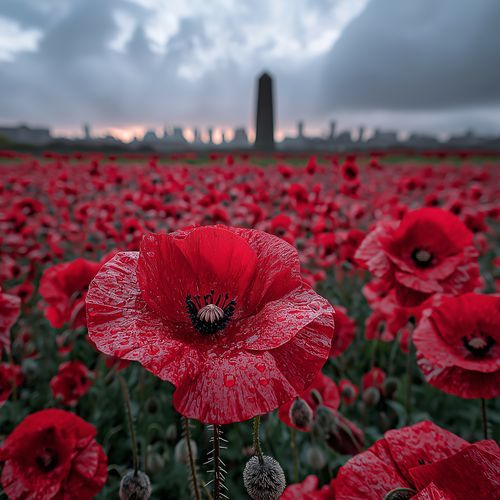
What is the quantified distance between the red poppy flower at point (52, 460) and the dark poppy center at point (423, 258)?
1.28 metres

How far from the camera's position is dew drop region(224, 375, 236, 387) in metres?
0.54

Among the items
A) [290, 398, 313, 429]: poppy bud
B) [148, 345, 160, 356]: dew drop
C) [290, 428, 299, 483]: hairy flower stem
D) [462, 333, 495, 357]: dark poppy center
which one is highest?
[148, 345, 160, 356]: dew drop

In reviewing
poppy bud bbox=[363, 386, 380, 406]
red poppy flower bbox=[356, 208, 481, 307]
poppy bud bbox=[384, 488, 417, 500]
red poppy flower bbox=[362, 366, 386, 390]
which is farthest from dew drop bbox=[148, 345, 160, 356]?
red poppy flower bbox=[362, 366, 386, 390]

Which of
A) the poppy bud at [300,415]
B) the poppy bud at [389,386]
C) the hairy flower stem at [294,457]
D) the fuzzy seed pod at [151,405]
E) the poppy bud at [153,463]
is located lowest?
the fuzzy seed pod at [151,405]

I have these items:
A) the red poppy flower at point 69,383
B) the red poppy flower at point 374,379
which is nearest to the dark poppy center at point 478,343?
the red poppy flower at point 374,379

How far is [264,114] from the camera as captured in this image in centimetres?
2120

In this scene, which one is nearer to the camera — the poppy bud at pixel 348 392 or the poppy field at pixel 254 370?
the poppy field at pixel 254 370

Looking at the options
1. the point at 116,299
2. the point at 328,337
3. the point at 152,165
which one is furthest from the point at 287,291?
the point at 152,165

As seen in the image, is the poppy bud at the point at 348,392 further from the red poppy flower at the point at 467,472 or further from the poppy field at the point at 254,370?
the red poppy flower at the point at 467,472

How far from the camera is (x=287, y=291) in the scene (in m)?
0.69

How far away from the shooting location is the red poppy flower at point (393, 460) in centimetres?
66

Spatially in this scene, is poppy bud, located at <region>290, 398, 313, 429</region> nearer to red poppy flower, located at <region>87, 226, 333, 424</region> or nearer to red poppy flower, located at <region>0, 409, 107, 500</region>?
red poppy flower, located at <region>87, 226, 333, 424</region>

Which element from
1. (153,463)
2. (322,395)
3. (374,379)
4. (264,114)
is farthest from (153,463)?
(264,114)

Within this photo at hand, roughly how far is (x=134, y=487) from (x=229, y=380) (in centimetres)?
65
